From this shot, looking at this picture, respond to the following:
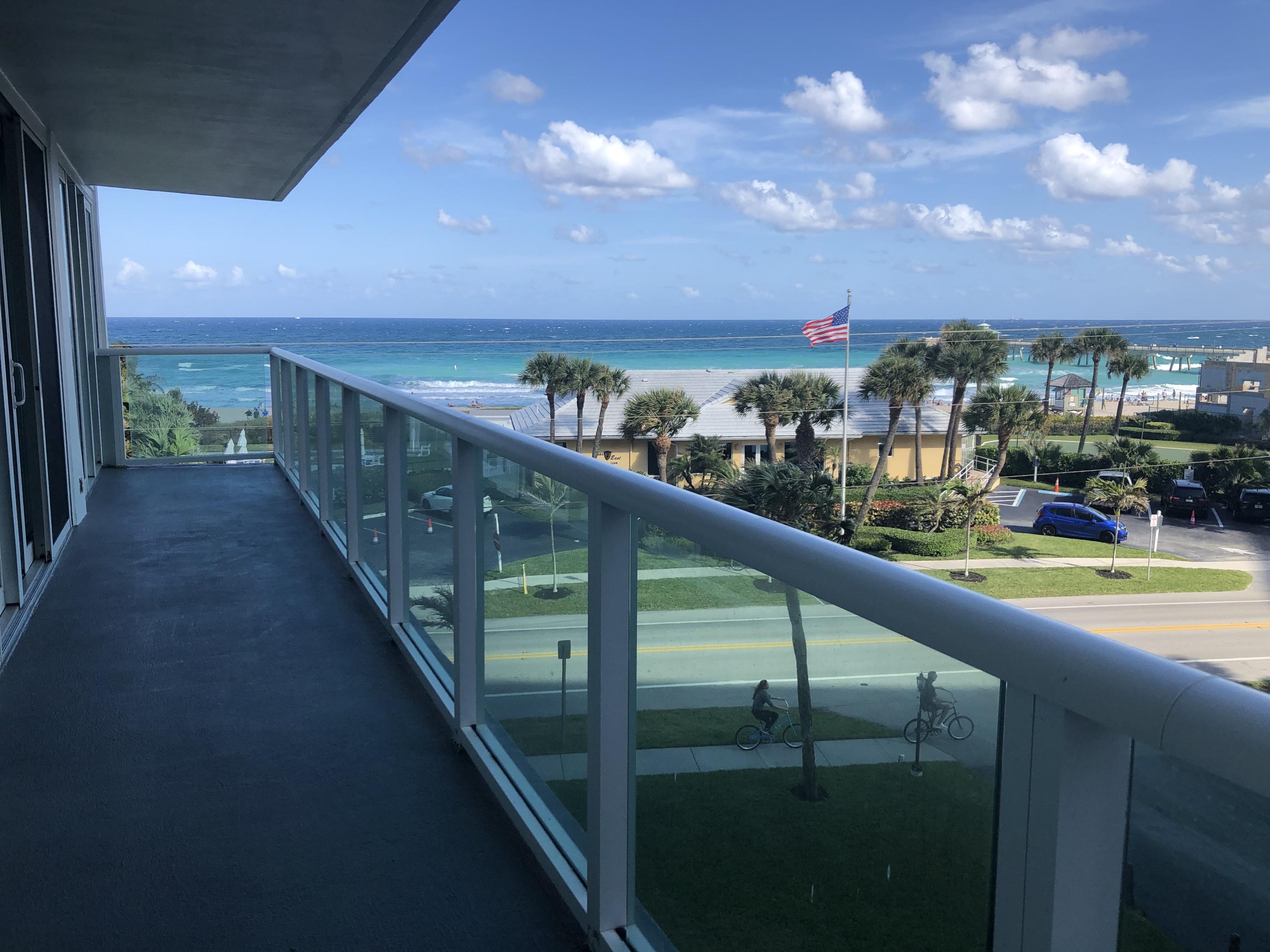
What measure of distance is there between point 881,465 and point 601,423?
567 inches

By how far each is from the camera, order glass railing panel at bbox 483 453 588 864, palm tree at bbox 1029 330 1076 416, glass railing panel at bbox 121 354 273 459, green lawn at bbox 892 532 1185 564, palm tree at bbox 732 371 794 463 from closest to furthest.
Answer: glass railing panel at bbox 483 453 588 864, glass railing panel at bbox 121 354 273 459, green lawn at bbox 892 532 1185 564, palm tree at bbox 732 371 794 463, palm tree at bbox 1029 330 1076 416

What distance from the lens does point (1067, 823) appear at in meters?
0.71

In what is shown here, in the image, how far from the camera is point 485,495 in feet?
7.63

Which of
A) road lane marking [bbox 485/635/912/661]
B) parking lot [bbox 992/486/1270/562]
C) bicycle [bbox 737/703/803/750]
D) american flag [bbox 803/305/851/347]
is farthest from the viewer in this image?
parking lot [bbox 992/486/1270/562]

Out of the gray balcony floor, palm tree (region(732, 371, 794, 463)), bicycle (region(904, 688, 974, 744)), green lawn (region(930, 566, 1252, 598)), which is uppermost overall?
bicycle (region(904, 688, 974, 744))

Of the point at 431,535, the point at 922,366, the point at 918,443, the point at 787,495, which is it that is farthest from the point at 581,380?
the point at 431,535

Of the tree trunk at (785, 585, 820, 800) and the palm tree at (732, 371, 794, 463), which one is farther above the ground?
the tree trunk at (785, 585, 820, 800)

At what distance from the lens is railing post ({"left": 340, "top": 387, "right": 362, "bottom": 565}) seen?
3.91m

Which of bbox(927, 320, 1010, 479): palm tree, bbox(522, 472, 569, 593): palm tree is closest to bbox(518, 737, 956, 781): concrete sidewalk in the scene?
bbox(522, 472, 569, 593): palm tree

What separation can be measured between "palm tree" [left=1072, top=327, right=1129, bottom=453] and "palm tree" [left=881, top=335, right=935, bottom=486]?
9.25 meters

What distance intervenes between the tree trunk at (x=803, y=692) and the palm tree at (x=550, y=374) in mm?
47677

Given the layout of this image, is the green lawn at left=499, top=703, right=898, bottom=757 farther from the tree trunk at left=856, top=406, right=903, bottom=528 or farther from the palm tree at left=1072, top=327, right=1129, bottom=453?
the palm tree at left=1072, top=327, right=1129, bottom=453

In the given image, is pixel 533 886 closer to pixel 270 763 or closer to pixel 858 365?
pixel 270 763

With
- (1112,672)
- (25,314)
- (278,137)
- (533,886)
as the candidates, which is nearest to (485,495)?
(533,886)
